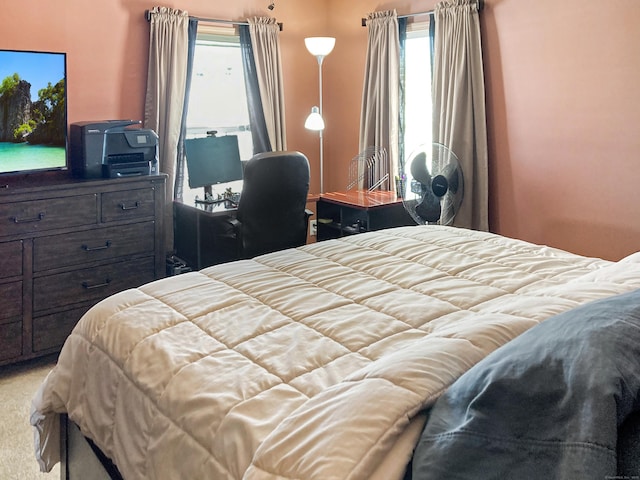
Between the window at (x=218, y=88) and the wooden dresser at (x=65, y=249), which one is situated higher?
the window at (x=218, y=88)

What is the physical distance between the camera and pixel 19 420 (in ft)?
8.68

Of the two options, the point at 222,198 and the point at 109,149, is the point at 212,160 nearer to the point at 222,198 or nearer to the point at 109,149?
the point at 222,198

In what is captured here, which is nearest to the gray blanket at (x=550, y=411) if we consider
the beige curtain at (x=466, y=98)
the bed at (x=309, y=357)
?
the bed at (x=309, y=357)

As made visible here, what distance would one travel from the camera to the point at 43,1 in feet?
11.3

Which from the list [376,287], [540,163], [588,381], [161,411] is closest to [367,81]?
[540,163]

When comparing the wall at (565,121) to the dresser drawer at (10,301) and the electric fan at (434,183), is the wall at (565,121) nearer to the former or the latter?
the electric fan at (434,183)

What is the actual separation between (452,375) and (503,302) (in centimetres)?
68

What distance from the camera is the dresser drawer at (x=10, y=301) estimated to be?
9.86 ft

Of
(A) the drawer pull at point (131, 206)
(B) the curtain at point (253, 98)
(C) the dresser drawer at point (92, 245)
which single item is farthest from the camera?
(B) the curtain at point (253, 98)

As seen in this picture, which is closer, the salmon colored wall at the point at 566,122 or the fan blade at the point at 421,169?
the salmon colored wall at the point at 566,122

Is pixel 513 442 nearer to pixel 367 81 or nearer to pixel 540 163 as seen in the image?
pixel 540 163

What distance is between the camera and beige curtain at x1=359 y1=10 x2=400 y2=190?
4305 millimetres

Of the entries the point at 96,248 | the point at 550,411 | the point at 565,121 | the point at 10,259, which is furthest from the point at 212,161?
the point at 550,411

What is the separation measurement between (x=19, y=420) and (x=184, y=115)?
2.22 metres
